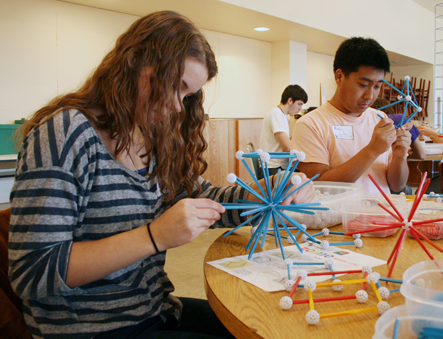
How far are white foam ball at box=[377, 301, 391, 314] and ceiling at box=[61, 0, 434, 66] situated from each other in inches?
157

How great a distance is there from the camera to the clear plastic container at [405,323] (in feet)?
1.52

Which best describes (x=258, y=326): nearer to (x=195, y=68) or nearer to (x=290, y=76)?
(x=195, y=68)

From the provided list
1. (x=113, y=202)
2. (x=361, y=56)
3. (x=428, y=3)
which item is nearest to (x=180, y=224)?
(x=113, y=202)

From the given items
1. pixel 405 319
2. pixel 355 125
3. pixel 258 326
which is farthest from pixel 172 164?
pixel 355 125

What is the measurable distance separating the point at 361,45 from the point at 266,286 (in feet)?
4.88

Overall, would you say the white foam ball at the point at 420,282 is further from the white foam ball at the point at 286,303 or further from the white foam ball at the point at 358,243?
the white foam ball at the point at 358,243

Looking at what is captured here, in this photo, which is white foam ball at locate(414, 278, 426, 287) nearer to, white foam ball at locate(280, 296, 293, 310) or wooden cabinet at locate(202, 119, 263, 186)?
white foam ball at locate(280, 296, 293, 310)

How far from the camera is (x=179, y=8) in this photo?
4305 mm

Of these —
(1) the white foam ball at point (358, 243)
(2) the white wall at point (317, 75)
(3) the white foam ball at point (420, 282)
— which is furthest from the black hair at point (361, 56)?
(2) the white wall at point (317, 75)

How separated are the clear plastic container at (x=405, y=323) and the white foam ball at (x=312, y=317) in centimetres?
14

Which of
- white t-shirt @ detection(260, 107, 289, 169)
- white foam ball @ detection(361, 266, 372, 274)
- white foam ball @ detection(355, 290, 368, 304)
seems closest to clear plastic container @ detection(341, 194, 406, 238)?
white foam ball @ detection(361, 266, 372, 274)

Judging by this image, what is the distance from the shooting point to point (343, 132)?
1.91 m

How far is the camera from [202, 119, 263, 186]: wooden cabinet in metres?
4.89

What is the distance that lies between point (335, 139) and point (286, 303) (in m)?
1.38
